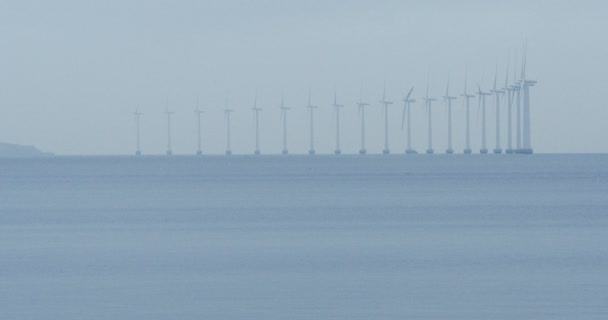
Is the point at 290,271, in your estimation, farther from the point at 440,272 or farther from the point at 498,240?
the point at 498,240

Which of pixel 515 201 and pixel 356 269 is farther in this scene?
pixel 515 201

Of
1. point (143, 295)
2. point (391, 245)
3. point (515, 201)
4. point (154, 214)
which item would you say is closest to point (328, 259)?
point (391, 245)

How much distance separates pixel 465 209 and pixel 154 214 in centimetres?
1328

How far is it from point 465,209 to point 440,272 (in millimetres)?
27732

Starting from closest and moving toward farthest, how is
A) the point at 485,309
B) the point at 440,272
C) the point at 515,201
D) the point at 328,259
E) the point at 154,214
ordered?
the point at 485,309 < the point at 440,272 < the point at 328,259 < the point at 154,214 < the point at 515,201

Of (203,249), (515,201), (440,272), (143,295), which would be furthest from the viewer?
(515,201)

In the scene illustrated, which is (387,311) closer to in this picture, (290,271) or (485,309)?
(485,309)

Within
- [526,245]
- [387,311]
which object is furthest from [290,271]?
[526,245]

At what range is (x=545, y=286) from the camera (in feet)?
79.0

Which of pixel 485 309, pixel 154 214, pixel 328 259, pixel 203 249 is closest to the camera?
pixel 485 309

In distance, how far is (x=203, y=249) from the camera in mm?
32844

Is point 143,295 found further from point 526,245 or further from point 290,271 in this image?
point 526,245

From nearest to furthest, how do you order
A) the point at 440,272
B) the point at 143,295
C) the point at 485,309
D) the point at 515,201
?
1. the point at 485,309
2. the point at 143,295
3. the point at 440,272
4. the point at 515,201

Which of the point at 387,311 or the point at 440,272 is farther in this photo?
the point at 440,272
